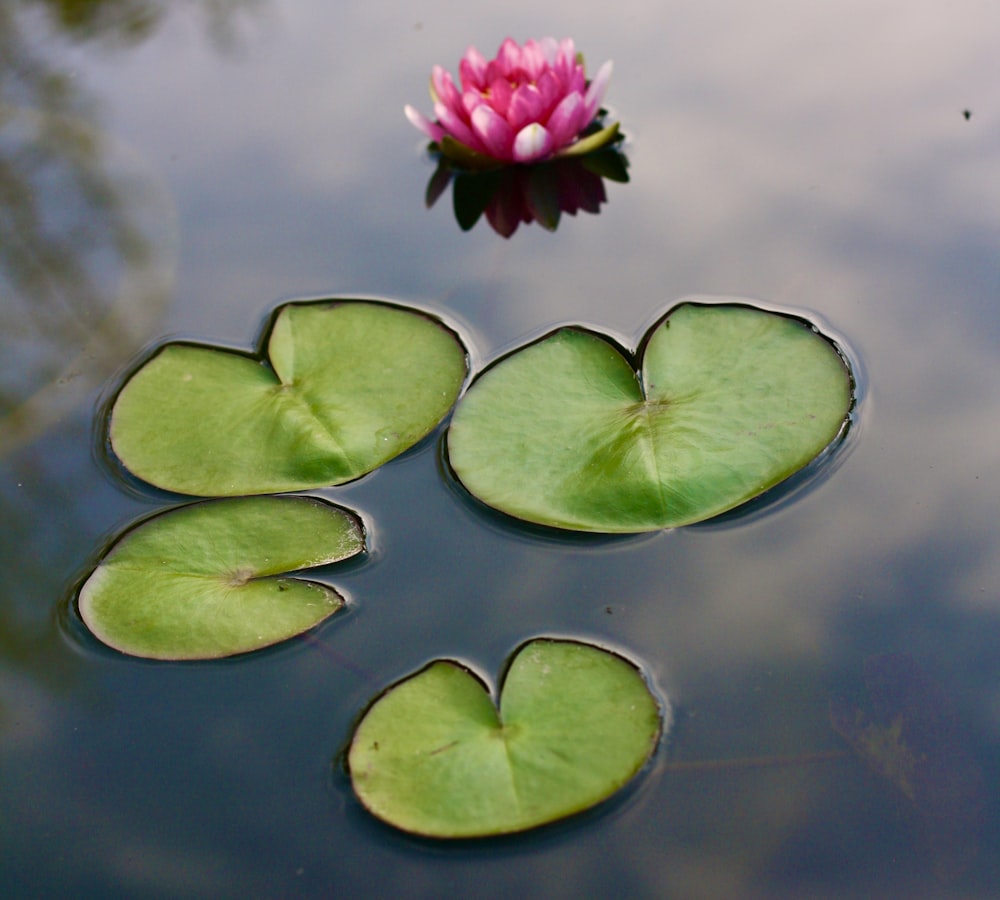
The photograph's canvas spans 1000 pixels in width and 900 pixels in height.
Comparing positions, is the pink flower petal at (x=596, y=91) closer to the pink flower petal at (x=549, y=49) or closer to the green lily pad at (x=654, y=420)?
the pink flower petal at (x=549, y=49)

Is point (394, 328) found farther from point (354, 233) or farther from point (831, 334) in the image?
point (831, 334)

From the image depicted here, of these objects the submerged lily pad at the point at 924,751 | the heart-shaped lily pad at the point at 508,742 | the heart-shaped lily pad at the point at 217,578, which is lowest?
the submerged lily pad at the point at 924,751

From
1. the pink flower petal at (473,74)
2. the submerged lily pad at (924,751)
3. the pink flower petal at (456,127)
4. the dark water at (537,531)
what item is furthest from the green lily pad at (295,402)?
the submerged lily pad at (924,751)

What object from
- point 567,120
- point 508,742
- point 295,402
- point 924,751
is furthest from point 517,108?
point 924,751

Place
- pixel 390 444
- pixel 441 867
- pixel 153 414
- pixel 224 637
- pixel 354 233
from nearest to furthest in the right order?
1. pixel 441 867
2. pixel 224 637
3. pixel 390 444
4. pixel 153 414
5. pixel 354 233

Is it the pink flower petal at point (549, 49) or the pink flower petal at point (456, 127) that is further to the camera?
the pink flower petal at point (549, 49)

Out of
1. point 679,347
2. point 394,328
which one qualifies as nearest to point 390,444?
point 394,328
